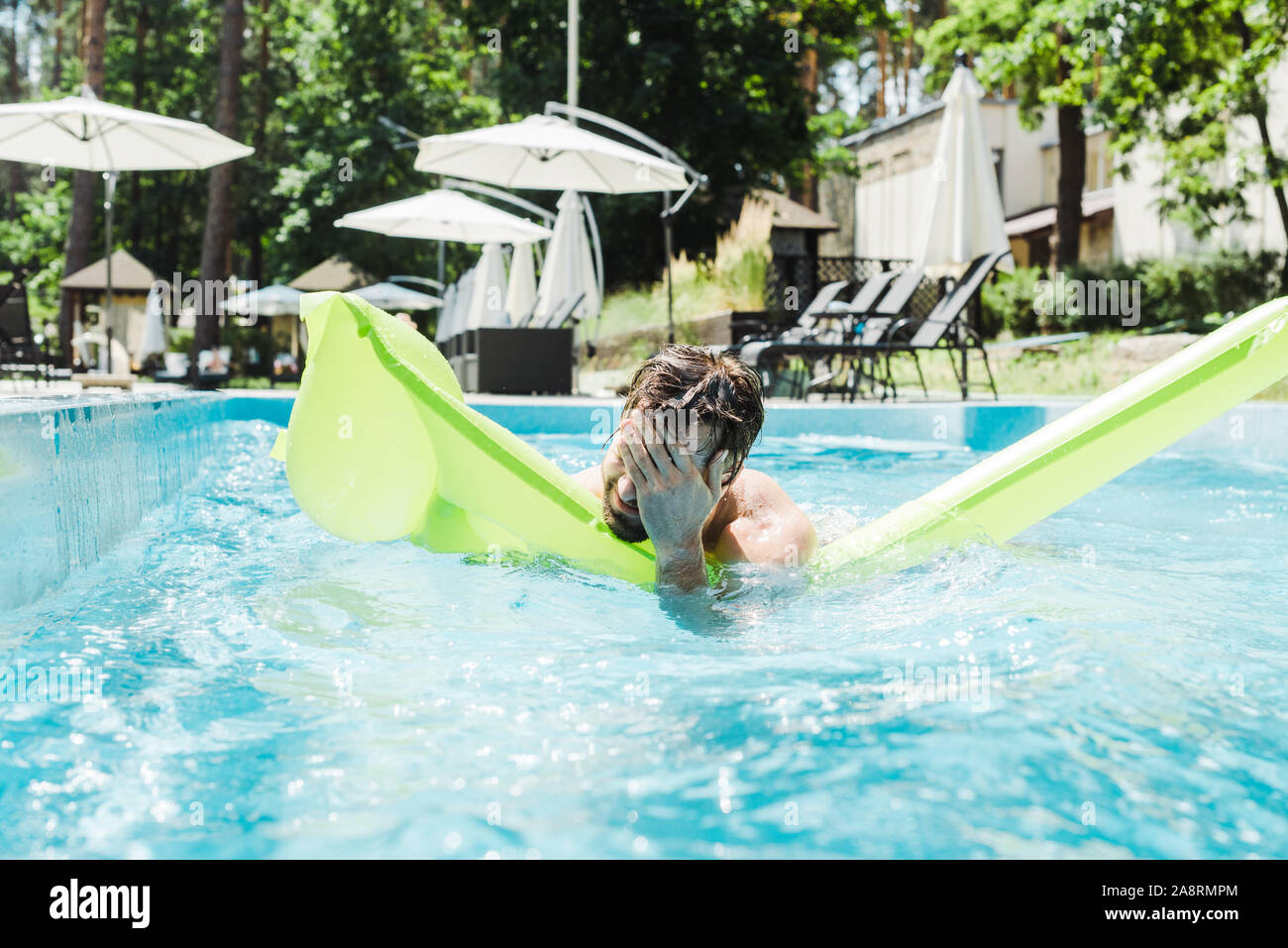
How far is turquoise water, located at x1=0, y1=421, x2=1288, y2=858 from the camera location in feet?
5.20

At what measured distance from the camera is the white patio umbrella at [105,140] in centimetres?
970

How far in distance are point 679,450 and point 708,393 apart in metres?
0.17

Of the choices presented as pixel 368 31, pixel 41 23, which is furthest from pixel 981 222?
pixel 41 23

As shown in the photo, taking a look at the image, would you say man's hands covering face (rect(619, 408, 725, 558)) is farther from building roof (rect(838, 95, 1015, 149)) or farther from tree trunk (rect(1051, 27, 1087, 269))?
building roof (rect(838, 95, 1015, 149))

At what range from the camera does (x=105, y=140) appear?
10258mm

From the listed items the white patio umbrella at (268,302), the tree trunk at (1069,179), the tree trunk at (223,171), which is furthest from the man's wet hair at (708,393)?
the white patio umbrella at (268,302)

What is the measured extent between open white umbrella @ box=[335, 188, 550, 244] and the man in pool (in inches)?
391

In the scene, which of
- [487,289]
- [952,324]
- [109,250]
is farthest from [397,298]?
[952,324]

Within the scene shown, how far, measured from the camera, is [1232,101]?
14898 millimetres

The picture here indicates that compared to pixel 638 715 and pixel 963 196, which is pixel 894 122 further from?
pixel 638 715

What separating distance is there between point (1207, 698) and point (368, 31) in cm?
2464

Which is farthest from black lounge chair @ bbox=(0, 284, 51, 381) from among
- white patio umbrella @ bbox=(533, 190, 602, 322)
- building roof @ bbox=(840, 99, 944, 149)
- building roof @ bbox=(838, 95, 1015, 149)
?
building roof @ bbox=(840, 99, 944, 149)

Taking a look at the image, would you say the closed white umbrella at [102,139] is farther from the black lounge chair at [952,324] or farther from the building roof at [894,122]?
the building roof at [894,122]
